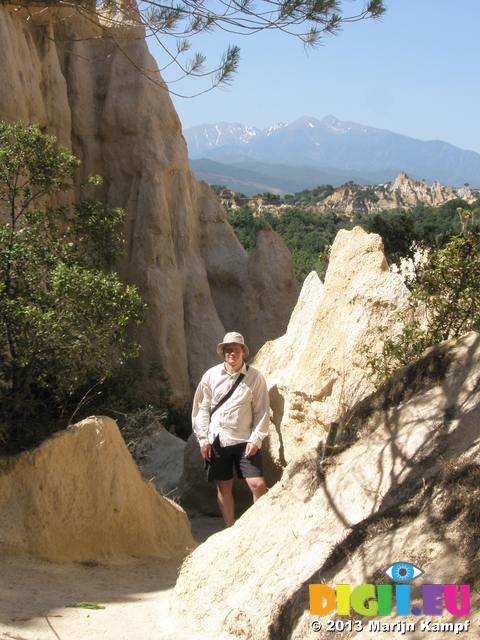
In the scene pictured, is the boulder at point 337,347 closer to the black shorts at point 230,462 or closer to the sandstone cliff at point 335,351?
the sandstone cliff at point 335,351

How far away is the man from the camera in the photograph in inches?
225

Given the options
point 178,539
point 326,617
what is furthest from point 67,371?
point 326,617

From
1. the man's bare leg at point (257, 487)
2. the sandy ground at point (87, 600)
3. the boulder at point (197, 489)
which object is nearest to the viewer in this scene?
the sandy ground at point (87, 600)

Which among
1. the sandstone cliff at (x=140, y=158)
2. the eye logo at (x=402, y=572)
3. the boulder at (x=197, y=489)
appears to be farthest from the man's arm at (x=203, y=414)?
the sandstone cliff at (x=140, y=158)

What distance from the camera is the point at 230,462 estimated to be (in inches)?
229

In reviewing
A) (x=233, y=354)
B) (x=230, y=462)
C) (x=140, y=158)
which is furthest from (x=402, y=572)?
(x=140, y=158)

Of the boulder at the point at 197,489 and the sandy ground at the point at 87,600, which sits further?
the boulder at the point at 197,489

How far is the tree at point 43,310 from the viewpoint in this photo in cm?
591

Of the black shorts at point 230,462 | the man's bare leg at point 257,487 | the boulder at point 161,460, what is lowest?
the boulder at point 161,460

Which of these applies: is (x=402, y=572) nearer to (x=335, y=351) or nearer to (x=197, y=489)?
(x=335, y=351)

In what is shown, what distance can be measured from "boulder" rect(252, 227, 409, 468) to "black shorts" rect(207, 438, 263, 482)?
2.96 feet

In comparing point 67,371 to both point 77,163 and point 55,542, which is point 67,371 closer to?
point 55,542

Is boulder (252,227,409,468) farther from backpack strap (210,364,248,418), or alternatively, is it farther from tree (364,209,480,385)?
backpack strap (210,364,248,418)

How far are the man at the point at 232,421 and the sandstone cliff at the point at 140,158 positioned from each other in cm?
776
